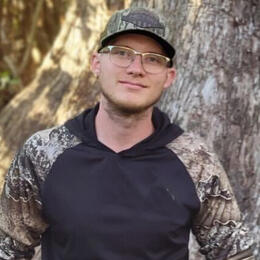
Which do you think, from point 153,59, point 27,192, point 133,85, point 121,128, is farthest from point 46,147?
point 153,59

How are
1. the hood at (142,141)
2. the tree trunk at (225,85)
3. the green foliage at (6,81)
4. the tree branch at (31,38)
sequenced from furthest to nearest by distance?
the tree branch at (31,38) < the green foliage at (6,81) < the tree trunk at (225,85) < the hood at (142,141)

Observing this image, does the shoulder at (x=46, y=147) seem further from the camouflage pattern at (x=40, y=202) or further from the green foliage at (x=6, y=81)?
the green foliage at (x=6, y=81)

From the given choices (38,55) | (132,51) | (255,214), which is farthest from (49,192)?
(38,55)

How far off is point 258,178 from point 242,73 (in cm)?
64

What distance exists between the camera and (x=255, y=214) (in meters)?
4.46

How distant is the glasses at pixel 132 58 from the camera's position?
305cm

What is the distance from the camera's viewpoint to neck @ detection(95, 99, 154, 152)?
3.13 meters

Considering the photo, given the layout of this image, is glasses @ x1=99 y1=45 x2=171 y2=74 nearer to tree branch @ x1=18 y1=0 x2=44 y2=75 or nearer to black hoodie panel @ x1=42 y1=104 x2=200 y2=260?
black hoodie panel @ x1=42 y1=104 x2=200 y2=260

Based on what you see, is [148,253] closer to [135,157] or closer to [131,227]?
[131,227]

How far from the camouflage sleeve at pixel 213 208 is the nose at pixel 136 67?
356mm

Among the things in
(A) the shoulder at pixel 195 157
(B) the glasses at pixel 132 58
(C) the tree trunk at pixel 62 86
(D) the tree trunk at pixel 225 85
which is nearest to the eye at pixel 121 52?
(B) the glasses at pixel 132 58

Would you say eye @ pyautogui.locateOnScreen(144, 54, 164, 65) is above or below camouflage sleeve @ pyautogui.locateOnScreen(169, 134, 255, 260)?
above

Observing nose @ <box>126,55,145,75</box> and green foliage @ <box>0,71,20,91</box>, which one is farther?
green foliage @ <box>0,71,20,91</box>

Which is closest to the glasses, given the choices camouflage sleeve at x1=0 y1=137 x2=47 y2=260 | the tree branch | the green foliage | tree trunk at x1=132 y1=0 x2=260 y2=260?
camouflage sleeve at x1=0 y1=137 x2=47 y2=260
